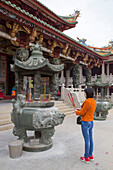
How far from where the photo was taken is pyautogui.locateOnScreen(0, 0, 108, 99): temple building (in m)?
7.11

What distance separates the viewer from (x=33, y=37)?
8102mm

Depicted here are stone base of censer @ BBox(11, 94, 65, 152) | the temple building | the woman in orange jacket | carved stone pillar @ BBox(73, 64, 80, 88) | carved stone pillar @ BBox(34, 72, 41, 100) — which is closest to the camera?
the woman in orange jacket

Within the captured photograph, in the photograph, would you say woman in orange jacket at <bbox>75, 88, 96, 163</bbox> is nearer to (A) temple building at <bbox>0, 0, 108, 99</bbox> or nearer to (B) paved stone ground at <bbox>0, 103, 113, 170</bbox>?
(B) paved stone ground at <bbox>0, 103, 113, 170</bbox>

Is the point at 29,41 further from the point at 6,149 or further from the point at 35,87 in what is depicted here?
the point at 6,149

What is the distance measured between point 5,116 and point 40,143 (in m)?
3.06

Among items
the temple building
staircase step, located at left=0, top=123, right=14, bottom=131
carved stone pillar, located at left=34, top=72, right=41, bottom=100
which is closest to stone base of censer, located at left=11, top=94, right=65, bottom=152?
carved stone pillar, located at left=34, top=72, right=41, bottom=100

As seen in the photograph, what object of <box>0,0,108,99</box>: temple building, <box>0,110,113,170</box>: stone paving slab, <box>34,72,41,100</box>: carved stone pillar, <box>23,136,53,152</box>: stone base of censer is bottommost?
<box>0,110,113,170</box>: stone paving slab

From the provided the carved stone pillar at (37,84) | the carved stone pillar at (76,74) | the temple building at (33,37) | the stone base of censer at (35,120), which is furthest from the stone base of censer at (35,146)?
the carved stone pillar at (76,74)

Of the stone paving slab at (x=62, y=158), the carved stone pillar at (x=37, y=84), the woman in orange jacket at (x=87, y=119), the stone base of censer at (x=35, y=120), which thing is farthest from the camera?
the carved stone pillar at (x=37, y=84)

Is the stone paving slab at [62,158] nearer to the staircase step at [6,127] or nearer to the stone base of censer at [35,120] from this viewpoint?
the stone base of censer at [35,120]

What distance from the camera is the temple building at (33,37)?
7.11 m

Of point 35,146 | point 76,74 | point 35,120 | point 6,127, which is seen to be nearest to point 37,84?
point 35,120

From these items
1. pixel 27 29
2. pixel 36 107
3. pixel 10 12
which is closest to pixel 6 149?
pixel 36 107

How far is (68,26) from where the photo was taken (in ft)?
47.7
